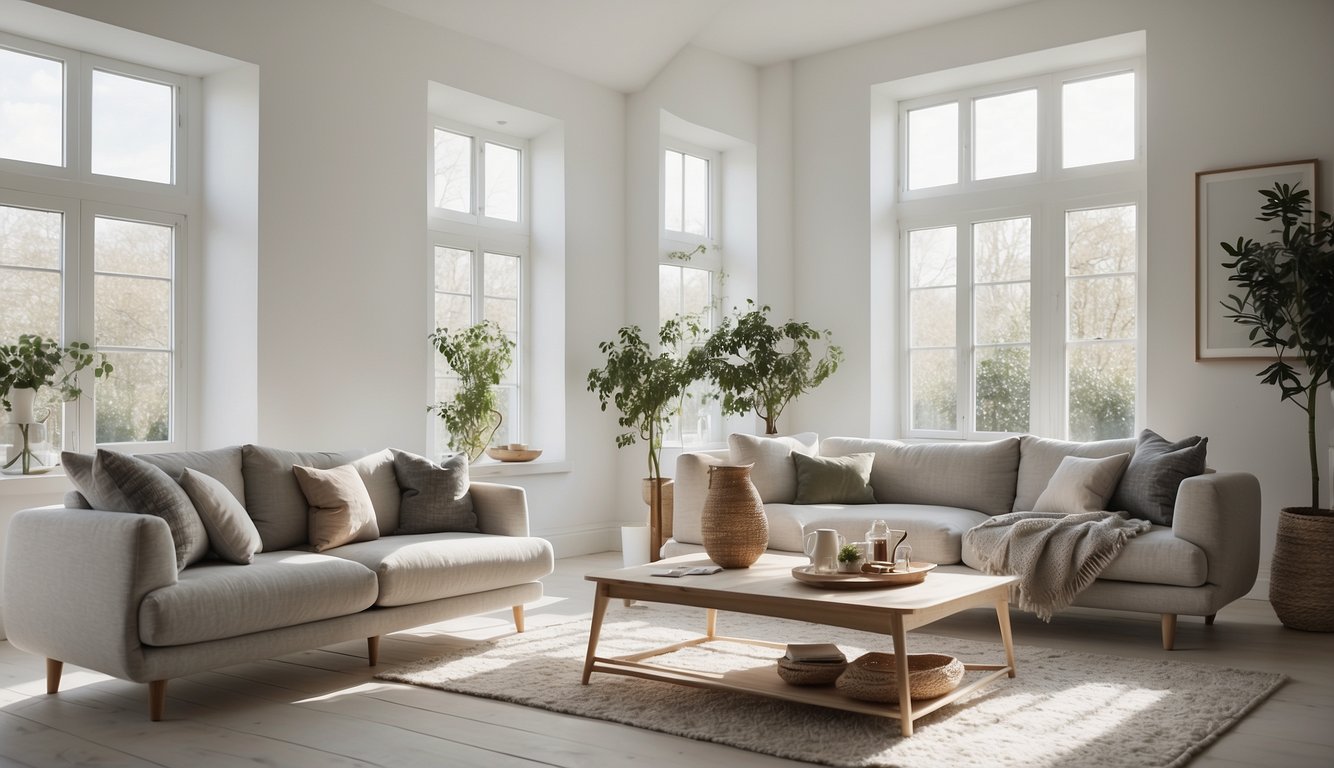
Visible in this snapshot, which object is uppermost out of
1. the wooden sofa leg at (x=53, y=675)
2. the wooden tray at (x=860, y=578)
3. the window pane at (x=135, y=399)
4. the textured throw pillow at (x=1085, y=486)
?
the window pane at (x=135, y=399)

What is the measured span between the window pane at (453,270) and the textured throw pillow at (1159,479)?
12.3 ft

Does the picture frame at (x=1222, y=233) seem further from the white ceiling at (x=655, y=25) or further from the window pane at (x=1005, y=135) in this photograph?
the white ceiling at (x=655, y=25)

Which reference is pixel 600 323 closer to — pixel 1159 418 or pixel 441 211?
pixel 441 211

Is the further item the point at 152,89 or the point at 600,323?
the point at 600,323

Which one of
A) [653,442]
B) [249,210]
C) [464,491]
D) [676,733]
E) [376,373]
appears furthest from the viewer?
[653,442]

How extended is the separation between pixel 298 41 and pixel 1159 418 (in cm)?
487

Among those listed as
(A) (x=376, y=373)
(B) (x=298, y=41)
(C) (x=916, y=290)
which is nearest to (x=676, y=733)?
(A) (x=376, y=373)

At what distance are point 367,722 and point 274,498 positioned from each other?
124cm

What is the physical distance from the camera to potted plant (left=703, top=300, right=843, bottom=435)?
6.32m

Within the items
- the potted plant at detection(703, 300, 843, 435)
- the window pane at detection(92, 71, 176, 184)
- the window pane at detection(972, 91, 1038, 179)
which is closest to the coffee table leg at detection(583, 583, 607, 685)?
the potted plant at detection(703, 300, 843, 435)

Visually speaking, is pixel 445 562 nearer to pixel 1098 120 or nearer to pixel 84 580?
pixel 84 580

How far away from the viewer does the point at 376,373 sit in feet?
18.4

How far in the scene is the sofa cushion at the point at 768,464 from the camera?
18.3 ft

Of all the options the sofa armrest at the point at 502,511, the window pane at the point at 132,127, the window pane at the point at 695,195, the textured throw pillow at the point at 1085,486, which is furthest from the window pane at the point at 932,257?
the window pane at the point at 132,127
